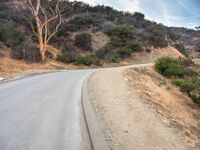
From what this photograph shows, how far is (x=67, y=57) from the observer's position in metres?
39.4

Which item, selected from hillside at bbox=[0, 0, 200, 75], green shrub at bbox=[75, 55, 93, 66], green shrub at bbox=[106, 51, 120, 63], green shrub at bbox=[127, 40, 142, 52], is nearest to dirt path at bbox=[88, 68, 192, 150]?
hillside at bbox=[0, 0, 200, 75]

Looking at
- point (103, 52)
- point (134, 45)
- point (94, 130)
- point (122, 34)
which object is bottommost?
point (94, 130)

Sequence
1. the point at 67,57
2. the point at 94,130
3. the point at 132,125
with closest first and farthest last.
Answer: the point at 94,130
the point at 132,125
the point at 67,57

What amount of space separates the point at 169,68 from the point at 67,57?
53.9ft

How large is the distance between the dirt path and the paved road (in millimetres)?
608

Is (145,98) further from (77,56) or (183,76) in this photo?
(77,56)

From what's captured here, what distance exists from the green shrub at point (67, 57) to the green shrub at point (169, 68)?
14.6 metres

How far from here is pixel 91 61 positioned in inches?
1574

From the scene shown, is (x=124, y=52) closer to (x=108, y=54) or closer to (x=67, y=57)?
(x=108, y=54)

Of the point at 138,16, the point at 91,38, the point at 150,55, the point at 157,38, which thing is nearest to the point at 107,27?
the point at 91,38

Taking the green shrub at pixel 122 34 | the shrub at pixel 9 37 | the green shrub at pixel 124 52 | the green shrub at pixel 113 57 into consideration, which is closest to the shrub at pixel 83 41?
the green shrub at pixel 113 57

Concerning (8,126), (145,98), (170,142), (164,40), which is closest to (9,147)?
(8,126)

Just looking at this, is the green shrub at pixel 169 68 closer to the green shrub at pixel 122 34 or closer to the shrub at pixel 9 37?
the shrub at pixel 9 37

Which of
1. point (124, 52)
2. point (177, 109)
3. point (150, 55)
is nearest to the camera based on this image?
point (177, 109)
